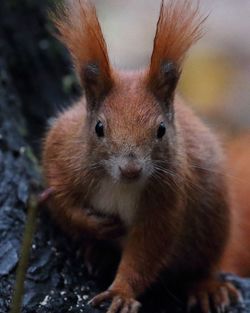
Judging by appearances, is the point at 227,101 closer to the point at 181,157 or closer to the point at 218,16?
the point at 218,16

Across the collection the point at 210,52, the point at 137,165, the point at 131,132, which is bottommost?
the point at 137,165

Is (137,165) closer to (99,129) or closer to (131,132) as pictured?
(131,132)

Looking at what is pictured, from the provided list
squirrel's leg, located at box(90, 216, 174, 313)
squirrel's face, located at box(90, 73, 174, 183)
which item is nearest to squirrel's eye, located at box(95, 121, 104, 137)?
squirrel's face, located at box(90, 73, 174, 183)

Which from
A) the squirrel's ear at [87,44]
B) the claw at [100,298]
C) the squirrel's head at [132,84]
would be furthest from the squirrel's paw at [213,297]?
the squirrel's ear at [87,44]

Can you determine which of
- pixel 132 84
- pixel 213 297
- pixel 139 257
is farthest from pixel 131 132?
pixel 213 297

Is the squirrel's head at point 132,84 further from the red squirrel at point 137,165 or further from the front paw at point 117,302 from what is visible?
the front paw at point 117,302

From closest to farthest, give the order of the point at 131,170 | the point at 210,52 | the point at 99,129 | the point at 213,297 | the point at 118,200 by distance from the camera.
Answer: the point at 131,170 < the point at 99,129 < the point at 118,200 < the point at 213,297 < the point at 210,52

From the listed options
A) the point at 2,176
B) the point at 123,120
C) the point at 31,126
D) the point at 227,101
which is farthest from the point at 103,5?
the point at 123,120
